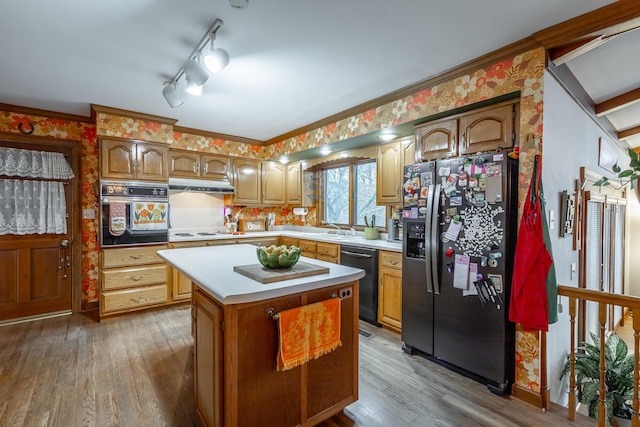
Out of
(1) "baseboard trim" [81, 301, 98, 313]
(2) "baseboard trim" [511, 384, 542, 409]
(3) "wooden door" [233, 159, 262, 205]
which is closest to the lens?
(2) "baseboard trim" [511, 384, 542, 409]

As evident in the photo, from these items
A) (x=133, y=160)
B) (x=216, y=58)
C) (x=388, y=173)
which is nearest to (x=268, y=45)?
(x=216, y=58)

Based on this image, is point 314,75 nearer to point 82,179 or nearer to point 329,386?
point 329,386

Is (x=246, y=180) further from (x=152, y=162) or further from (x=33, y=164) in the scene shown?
(x=33, y=164)

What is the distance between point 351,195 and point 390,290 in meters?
1.72

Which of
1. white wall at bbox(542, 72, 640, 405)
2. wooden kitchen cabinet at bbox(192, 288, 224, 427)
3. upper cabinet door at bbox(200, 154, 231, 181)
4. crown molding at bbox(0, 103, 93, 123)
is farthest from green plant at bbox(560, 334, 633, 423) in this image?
crown molding at bbox(0, 103, 93, 123)

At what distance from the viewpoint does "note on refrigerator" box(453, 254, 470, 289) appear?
2.35 metres

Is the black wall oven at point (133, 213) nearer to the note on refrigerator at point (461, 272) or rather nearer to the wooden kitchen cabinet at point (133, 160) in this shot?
the wooden kitchen cabinet at point (133, 160)

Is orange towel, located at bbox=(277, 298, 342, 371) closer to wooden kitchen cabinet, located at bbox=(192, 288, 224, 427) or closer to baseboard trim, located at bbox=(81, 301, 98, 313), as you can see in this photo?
wooden kitchen cabinet, located at bbox=(192, 288, 224, 427)

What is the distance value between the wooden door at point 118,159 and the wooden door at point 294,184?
2284 mm

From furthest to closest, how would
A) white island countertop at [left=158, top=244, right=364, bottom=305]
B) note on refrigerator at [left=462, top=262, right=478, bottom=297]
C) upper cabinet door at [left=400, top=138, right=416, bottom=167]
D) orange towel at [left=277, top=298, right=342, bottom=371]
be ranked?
upper cabinet door at [left=400, top=138, right=416, bottom=167] < note on refrigerator at [left=462, top=262, right=478, bottom=297] < orange towel at [left=277, top=298, right=342, bottom=371] < white island countertop at [left=158, top=244, right=364, bottom=305]

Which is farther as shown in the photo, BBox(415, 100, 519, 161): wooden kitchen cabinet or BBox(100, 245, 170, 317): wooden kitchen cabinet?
BBox(100, 245, 170, 317): wooden kitchen cabinet

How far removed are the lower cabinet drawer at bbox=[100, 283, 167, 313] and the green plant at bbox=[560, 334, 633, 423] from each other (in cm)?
422

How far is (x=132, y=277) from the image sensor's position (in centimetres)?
371

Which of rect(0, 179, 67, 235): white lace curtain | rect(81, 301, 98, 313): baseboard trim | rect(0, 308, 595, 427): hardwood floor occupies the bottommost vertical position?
rect(0, 308, 595, 427): hardwood floor
